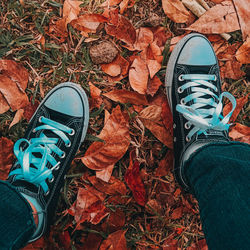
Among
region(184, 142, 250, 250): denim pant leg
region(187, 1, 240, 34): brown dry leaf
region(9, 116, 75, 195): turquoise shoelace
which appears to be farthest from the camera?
region(187, 1, 240, 34): brown dry leaf

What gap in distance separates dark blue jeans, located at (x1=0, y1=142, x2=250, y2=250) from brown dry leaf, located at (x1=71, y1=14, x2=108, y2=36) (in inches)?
27.8

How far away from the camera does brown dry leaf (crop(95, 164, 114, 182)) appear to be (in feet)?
3.69

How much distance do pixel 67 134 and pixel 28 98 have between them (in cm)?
24

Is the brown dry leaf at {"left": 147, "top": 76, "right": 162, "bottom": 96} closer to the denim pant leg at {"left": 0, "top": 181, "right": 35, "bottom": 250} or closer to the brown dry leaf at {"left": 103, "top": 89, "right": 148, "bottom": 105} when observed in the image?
the brown dry leaf at {"left": 103, "top": 89, "right": 148, "bottom": 105}

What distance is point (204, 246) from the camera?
3.87 feet

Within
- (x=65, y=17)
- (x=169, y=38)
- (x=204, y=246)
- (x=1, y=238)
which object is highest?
(x=65, y=17)

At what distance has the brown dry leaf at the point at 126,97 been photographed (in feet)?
3.78

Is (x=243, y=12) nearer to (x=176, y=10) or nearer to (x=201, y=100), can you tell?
(x=176, y=10)

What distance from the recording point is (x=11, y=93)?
1.12 meters

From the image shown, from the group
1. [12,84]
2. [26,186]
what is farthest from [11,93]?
[26,186]

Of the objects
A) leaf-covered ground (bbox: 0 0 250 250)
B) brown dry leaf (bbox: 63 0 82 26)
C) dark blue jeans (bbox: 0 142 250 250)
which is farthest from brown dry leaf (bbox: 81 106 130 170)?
brown dry leaf (bbox: 63 0 82 26)

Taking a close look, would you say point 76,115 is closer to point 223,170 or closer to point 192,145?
point 192,145

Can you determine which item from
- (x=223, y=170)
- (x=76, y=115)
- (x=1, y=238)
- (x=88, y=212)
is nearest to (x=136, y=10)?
(x=76, y=115)

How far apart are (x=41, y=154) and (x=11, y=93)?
0.97ft
